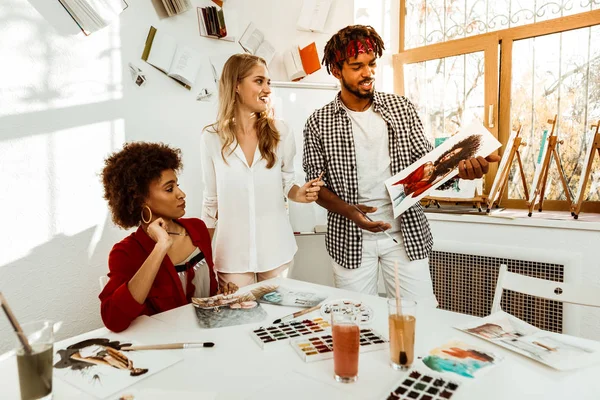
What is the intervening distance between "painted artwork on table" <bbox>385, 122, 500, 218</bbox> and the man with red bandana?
38mm

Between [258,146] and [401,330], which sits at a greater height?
[258,146]

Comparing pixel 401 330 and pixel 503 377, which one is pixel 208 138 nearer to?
pixel 401 330

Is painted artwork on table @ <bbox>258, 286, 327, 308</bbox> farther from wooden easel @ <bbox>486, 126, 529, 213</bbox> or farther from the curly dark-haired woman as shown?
wooden easel @ <bbox>486, 126, 529, 213</bbox>

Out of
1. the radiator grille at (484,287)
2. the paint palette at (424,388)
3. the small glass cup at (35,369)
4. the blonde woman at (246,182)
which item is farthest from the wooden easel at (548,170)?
the small glass cup at (35,369)

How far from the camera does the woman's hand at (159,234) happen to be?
4.43 feet

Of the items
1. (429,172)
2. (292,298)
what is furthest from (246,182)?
(429,172)

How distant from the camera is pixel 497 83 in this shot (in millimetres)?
2869

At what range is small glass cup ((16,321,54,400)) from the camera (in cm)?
80

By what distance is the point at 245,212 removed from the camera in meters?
1.82

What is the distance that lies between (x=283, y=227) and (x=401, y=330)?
979 mm

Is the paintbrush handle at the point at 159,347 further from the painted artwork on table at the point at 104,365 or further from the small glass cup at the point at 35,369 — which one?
the small glass cup at the point at 35,369

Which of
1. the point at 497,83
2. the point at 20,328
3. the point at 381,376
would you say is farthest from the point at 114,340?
the point at 497,83

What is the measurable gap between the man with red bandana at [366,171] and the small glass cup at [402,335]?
0.73 meters

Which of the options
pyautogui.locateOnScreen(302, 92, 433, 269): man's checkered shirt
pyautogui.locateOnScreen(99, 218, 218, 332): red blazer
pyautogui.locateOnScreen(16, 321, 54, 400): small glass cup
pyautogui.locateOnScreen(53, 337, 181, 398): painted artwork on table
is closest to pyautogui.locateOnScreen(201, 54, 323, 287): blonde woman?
pyautogui.locateOnScreen(302, 92, 433, 269): man's checkered shirt
